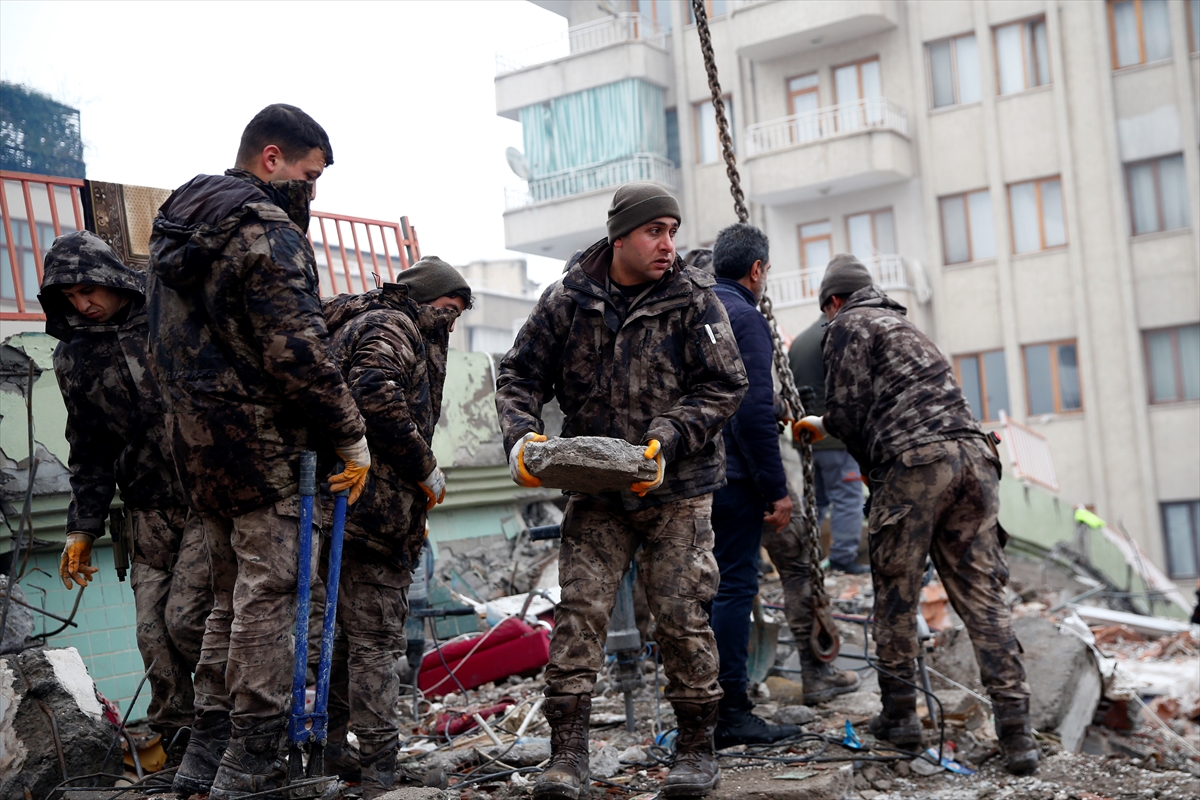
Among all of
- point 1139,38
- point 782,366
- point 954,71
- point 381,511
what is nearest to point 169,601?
point 381,511

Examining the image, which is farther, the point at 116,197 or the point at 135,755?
Result: the point at 116,197

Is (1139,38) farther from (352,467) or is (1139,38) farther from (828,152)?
(352,467)

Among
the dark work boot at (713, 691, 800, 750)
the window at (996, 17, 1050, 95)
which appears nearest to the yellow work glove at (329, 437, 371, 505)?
the dark work boot at (713, 691, 800, 750)

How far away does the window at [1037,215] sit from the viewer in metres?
21.3

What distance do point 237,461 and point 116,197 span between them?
4065 millimetres

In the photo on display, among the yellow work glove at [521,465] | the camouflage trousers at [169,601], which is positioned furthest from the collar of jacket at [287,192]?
the camouflage trousers at [169,601]

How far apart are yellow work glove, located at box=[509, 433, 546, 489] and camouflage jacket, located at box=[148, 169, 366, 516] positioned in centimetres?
58

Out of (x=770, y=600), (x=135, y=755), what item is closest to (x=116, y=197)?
(x=135, y=755)

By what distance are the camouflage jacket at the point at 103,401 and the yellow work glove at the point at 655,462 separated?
1966mm

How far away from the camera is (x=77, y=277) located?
4.34 meters

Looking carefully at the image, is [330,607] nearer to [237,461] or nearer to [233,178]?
[237,461]

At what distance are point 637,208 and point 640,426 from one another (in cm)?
81

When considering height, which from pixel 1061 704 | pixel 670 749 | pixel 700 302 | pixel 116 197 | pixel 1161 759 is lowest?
pixel 1161 759

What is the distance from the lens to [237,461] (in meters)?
3.46
